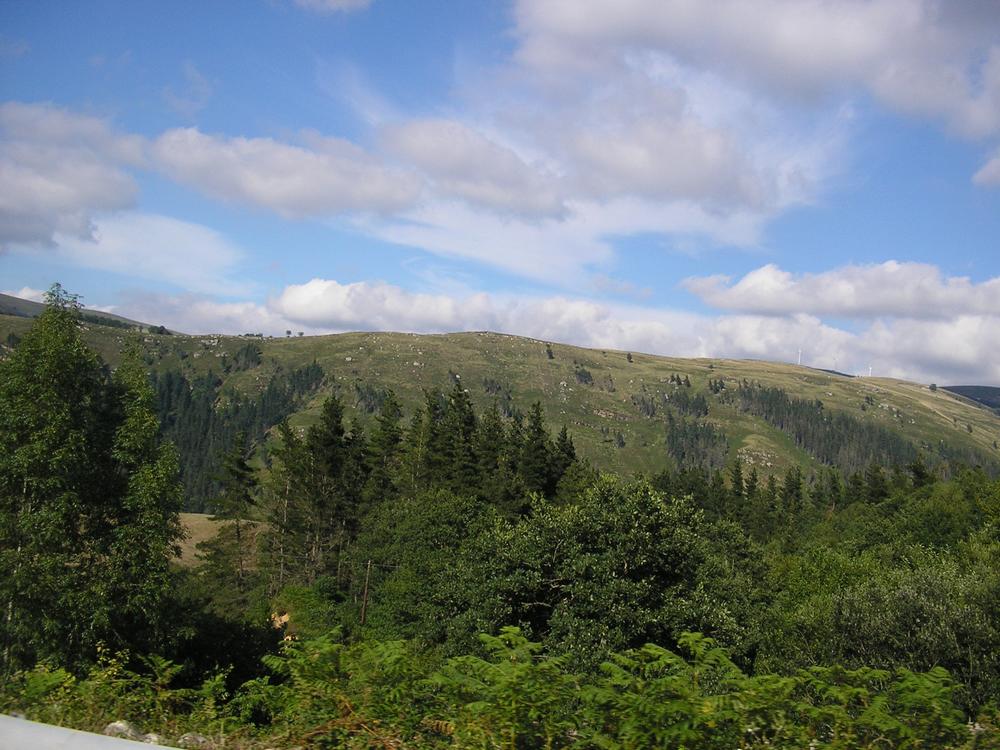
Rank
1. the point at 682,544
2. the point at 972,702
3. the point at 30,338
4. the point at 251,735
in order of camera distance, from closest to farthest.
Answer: the point at 251,735 → the point at 972,702 → the point at 30,338 → the point at 682,544

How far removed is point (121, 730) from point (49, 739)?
270 cm

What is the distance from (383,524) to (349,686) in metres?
49.0

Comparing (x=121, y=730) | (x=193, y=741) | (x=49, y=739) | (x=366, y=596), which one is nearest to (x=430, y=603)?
(x=366, y=596)

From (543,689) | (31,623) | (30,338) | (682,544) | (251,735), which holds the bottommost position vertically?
(31,623)

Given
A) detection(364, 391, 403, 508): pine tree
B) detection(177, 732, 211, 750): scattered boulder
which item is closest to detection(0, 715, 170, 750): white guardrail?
→ detection(177, 732, 211, 750): scattered boulder

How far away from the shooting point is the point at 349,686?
7.09 metres

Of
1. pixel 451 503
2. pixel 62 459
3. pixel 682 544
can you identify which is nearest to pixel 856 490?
pixel 451 503

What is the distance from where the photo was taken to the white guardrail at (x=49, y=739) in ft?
15.1

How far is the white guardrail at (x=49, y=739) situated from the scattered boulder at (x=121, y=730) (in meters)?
2.38

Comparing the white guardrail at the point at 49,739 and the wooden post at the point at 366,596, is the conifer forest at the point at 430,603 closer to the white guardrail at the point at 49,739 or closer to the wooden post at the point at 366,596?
the wooden post at the point at 366,596

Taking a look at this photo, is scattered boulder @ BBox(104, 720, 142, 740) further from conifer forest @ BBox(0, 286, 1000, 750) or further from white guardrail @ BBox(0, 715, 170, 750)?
white guardrail @ BBox(0, 715, 170, 750)

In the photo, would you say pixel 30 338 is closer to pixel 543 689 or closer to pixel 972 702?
pixel 543 689

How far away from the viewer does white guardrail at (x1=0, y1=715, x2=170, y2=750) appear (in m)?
4.61

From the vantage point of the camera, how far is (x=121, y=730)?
23.0 ft
